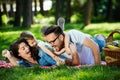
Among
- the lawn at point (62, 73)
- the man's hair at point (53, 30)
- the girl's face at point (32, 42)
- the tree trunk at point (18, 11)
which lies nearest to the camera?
the lawn at point (62, 73)

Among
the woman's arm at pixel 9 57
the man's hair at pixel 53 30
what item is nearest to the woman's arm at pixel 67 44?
the man's hair at pixel 53 30

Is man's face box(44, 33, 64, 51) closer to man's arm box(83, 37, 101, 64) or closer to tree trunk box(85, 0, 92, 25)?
man's arm box(83, 37, 101, 64)

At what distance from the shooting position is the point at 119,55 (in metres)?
6.71

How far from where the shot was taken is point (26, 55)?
7711mm

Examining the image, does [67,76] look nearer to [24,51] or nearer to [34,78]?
[34,78]

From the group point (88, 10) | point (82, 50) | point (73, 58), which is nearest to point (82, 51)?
point (82, 50)

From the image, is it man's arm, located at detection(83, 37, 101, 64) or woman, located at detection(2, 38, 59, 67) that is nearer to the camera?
man's arm, located at detection(83, 37, 101, 64)

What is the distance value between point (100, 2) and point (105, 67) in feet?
126

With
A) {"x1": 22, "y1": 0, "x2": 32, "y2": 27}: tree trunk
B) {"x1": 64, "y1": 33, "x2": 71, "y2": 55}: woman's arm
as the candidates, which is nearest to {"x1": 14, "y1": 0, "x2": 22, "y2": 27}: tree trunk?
{"x1": 22, "y1": 0, "x2": 32, "y2": 27}: tree trunk

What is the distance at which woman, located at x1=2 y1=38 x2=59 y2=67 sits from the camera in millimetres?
7656

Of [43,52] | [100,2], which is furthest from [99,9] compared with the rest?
[43,52]

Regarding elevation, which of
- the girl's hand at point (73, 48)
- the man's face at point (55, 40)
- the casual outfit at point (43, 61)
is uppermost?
the man's face at point (55, 40)

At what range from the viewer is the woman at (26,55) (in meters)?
7.66

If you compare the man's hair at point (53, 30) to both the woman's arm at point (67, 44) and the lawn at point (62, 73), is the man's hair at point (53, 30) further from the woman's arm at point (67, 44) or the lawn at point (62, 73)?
the lawn at point (62, 73)
